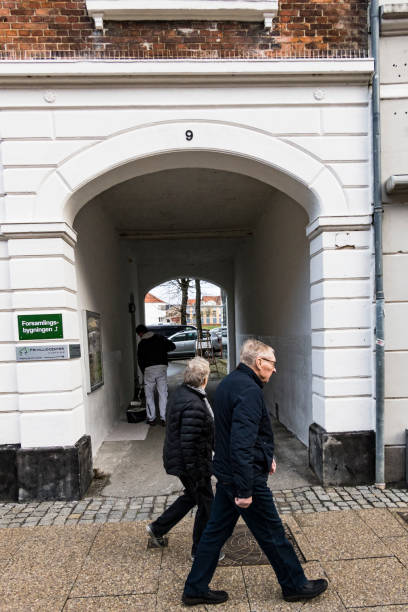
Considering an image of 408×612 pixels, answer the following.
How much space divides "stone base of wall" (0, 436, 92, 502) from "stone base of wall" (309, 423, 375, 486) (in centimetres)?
272

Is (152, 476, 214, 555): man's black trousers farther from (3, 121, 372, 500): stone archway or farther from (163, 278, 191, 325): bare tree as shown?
(163, 278, 191, 325): bare tree

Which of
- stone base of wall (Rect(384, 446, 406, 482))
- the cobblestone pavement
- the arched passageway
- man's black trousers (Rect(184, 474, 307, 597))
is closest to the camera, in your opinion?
man's black trousers (Rect(184, 474, 307, 597))

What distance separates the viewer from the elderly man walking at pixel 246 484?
2.35 m

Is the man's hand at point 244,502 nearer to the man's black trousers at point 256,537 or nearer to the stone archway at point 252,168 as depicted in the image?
the man's black trousers at point 256,537

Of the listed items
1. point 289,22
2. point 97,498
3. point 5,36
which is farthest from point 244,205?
point 97,498

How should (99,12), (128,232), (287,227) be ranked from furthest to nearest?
(128,232) → (287,227) → (99,12)

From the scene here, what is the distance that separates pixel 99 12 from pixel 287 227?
384cm

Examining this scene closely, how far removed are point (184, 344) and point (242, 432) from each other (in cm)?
1968

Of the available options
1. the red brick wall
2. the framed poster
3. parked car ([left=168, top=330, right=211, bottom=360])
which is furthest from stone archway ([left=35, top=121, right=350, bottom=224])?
parked car ([left=168, top=330, right=211, bottom=360])

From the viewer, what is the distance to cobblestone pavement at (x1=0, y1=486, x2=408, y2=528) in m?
3.80

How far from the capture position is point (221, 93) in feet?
14.1

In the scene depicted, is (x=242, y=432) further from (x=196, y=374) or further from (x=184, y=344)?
(x=184, y=344)

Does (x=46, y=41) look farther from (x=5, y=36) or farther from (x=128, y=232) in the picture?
(x=128, y=232)

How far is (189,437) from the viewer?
111 inches
